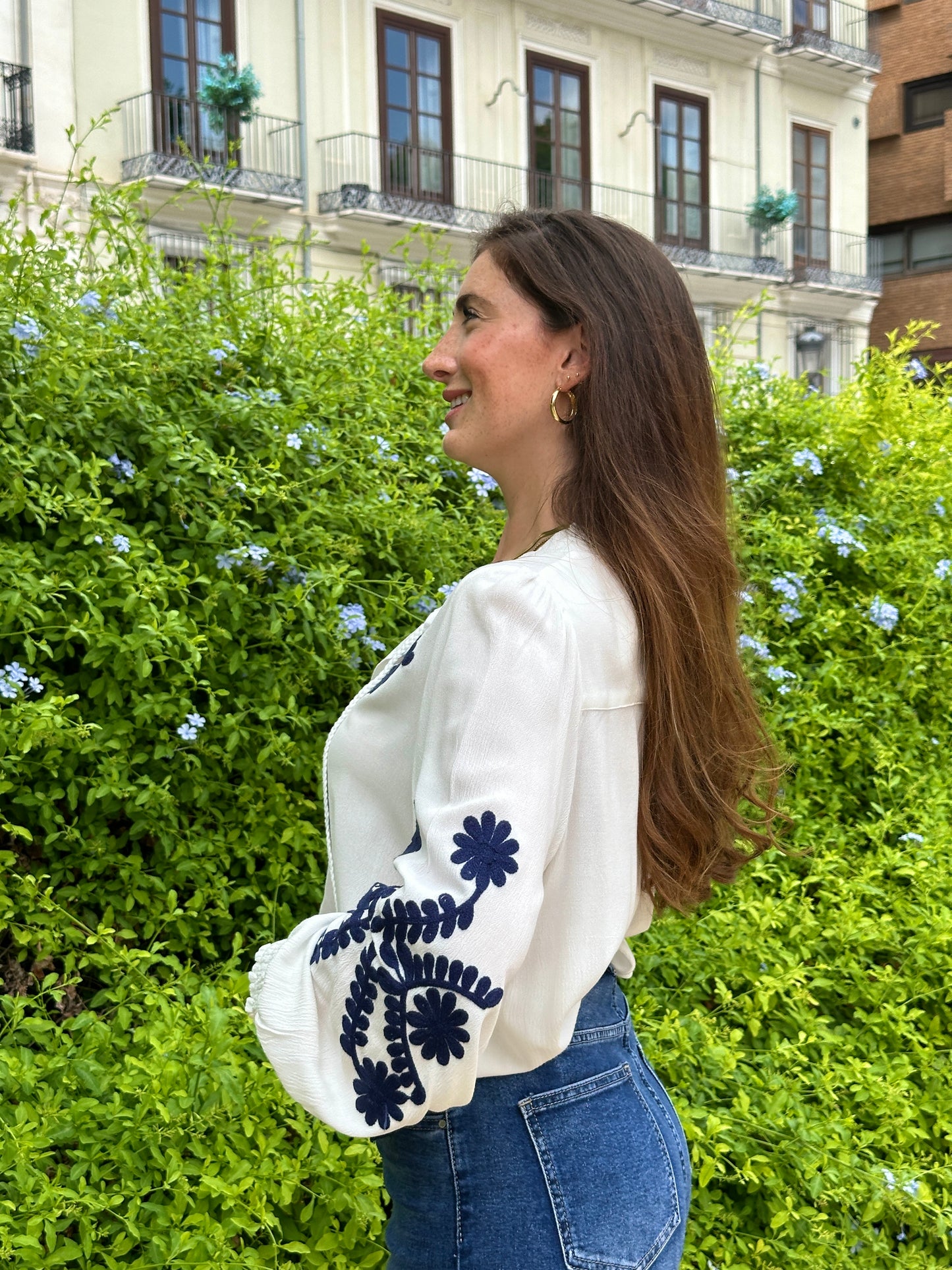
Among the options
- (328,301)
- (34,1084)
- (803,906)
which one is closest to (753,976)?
(803,906)

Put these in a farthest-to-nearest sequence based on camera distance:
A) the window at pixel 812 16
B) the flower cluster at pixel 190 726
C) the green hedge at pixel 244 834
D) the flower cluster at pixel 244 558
Result: the window at pixel 812 16, the flower cluster at pixel 244 558, the flower cluster at pixel 190 726, the green hedge at pixel 244 834

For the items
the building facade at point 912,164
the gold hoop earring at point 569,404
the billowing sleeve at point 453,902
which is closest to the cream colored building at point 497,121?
the building facade at point 912,164

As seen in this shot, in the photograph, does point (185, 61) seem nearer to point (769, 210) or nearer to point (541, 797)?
point (769, 210)

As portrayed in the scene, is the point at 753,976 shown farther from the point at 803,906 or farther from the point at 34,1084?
the point at 34,1084

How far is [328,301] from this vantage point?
3994 millimetres

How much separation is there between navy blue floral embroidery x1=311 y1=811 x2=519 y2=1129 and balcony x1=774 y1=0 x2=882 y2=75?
71.0ft

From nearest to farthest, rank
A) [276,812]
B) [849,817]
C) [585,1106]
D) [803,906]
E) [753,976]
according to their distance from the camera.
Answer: [585,1106], [276,812], [753,976], [803,906], [849,817]

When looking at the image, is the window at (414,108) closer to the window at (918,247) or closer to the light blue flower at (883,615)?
the window at (918,247)

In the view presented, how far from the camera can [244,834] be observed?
8.52ft

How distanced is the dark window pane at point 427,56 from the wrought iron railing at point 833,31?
654 centimetres

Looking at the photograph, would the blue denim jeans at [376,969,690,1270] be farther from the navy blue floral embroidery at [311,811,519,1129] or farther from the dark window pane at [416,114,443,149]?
the dark window pane at [416,114,443,149]

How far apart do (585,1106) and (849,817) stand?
2.43m

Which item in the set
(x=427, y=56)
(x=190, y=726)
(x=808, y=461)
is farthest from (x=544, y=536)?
(x=427, y=56)

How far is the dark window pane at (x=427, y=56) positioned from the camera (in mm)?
16250
